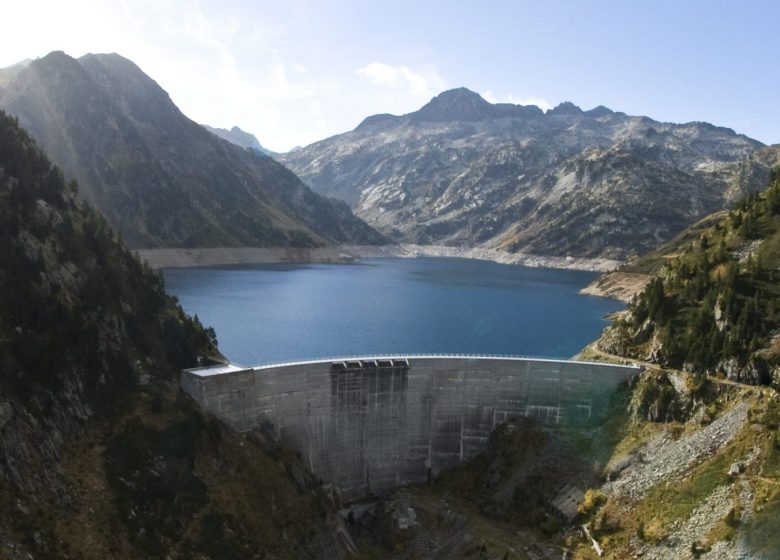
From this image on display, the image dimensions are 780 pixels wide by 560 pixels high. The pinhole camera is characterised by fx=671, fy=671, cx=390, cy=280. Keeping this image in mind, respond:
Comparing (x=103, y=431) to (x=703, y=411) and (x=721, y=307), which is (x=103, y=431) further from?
(x=721, y=307)

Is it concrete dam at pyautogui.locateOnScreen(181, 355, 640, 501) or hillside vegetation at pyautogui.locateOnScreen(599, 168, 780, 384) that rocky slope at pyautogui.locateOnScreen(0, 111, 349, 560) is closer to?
concrete dam at pyautogui.locateOnScreen(181, 355, 640, 501)

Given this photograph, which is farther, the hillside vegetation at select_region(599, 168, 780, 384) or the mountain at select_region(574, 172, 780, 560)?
the hillside vegetation at select_region(599, 168, 780, 384)

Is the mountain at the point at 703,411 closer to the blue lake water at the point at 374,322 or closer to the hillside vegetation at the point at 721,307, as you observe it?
the hillside vegetation at the point at 721,307

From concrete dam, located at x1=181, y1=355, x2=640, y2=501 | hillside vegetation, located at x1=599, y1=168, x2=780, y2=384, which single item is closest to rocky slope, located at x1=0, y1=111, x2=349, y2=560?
concrete dam, located at x1=181, y1=355, x2=640, y2=501

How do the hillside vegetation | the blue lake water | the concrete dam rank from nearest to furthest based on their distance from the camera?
the concrete dam, the hillside vegetation, the blue lake water

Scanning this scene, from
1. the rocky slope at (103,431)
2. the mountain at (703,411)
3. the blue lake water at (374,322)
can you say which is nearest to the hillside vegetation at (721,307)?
the mountain at (703,411)

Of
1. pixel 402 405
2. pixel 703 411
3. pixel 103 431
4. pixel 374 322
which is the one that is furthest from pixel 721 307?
pixel 374 322

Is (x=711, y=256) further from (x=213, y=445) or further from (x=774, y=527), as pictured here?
(x=213, y=445)
